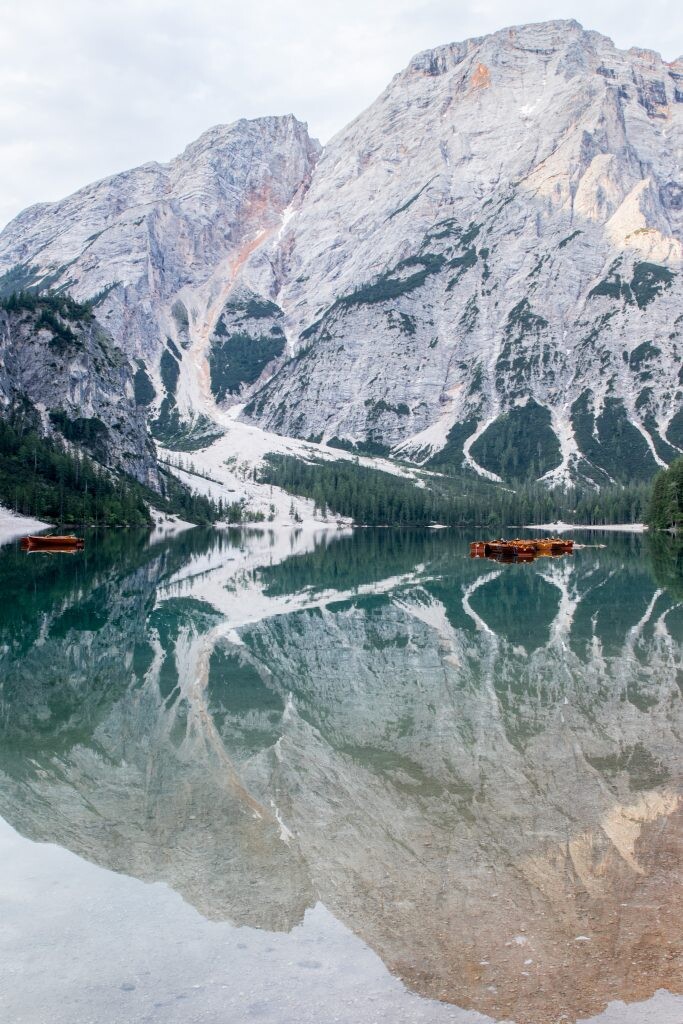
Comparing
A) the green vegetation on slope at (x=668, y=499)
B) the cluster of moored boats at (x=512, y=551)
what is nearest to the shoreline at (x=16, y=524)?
the cluster of moored boats at (x=512, y=551)

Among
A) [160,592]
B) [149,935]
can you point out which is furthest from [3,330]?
[149,935]

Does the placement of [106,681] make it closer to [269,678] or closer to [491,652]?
[269,678]

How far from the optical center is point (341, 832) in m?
12.1

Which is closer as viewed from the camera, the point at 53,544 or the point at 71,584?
→ the point at 71,584

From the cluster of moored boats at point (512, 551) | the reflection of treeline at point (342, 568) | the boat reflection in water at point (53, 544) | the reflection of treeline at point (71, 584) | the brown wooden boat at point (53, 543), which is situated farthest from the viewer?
the brown wooden boat at point (53, 543)

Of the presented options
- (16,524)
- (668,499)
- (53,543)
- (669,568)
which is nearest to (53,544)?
(53,543)

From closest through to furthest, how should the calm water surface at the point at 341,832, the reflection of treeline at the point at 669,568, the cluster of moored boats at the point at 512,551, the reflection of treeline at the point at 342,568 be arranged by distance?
1. the calm water surface at the point at 341,832
2. the reflection of treeline at the point at 669,568
3. the reflection of treeline at the point at 342,568
4. the cluster of moored boats at the point at 512,551

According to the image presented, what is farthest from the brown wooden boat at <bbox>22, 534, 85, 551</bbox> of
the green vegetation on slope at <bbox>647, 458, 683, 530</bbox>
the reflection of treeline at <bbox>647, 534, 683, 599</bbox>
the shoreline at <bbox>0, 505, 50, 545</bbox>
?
the green vegetation on slope at <bbox>647, 458, 683, 530</bbox>

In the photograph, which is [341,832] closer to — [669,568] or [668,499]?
[669,568]

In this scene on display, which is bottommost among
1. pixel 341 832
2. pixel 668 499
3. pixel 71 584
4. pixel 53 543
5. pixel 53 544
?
pixel 53 544

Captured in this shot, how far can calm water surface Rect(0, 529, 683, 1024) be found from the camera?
8281 millimetres

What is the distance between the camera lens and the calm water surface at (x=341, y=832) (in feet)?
27.2

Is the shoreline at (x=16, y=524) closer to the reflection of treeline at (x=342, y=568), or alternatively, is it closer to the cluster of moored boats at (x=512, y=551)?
the reflection of treeline at (x=342, y=568)

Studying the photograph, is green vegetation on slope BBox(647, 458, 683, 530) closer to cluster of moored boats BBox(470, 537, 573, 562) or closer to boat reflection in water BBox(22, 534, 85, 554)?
cluster of moored boats BBox(470, 537, 573, 562)
